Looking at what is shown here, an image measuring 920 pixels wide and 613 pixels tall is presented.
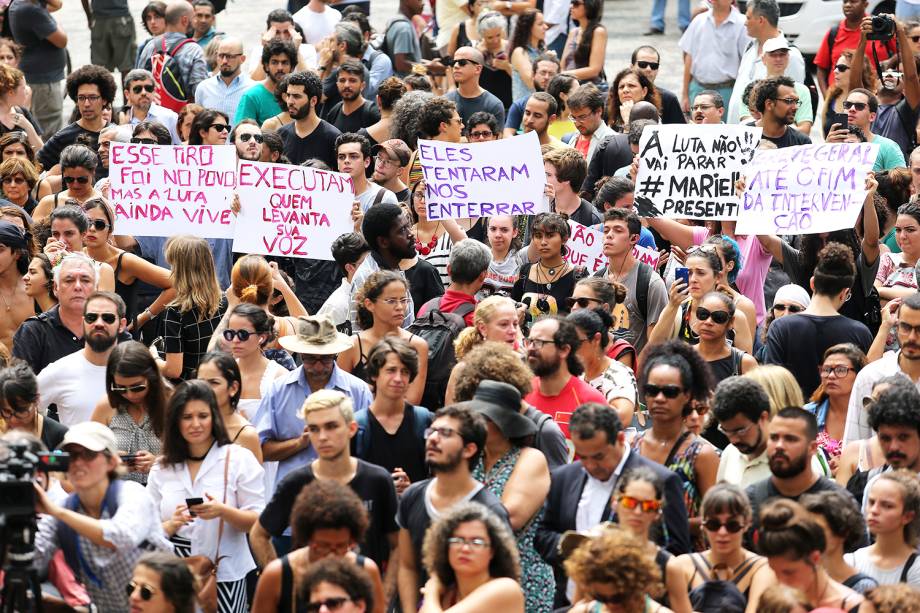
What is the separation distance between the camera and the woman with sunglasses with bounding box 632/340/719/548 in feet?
23.1

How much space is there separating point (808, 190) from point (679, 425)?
3.84 metres

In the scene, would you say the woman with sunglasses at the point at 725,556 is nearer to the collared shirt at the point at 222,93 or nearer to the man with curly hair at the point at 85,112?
the man with curly hair at the point at 85,112

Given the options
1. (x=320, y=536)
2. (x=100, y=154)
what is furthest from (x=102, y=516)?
(x=100, y=154)

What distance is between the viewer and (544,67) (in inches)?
583

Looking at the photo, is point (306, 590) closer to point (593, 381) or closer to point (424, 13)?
point (593, 381)

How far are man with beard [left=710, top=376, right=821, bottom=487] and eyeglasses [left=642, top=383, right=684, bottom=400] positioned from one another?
17cm

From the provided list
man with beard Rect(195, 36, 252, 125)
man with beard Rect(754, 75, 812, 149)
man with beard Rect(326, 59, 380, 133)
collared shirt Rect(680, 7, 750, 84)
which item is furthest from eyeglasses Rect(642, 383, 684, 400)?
collared shirt Rect(680, 7, 750, 84)

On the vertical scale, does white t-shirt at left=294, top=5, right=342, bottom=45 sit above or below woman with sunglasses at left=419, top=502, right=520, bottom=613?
above

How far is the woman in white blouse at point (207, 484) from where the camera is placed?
7.04 m

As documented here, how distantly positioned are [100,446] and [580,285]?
314 centimetres

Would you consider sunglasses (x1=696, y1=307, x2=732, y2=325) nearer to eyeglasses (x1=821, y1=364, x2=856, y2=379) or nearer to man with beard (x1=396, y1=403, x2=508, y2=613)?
eyeglasses (x1=821, y1=364, x2=856, y2=379)

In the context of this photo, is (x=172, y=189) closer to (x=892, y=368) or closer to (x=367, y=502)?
(x=367, y=502)

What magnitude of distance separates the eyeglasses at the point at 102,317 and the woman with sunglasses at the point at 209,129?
159 inches

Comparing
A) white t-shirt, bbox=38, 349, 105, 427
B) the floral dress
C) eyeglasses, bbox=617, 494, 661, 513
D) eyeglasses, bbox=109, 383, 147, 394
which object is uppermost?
eyeglasses, bbox=617, 494, 661, 513
